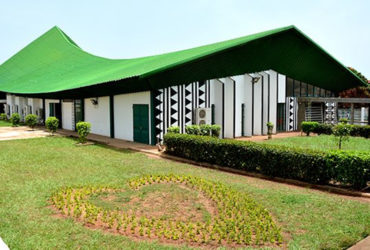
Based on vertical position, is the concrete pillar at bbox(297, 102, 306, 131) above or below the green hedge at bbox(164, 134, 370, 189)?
above

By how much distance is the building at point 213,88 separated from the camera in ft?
53.7

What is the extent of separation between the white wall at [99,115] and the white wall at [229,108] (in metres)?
7.53

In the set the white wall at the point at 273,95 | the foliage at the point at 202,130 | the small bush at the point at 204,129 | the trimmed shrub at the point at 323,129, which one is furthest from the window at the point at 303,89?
the small bush at the point at 204,129

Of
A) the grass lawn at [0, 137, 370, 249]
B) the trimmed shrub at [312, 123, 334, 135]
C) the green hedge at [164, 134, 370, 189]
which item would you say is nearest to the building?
the trimmed shrub at [312, 123, 334, 135]

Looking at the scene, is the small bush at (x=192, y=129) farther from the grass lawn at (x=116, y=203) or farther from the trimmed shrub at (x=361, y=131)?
the trimmed shrub at (x=361, y=131)

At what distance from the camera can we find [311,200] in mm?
→ 7637

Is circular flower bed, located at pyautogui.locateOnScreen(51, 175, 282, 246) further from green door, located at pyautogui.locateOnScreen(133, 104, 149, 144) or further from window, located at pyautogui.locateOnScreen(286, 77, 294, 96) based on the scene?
window, located at pyautogui.locateOnScreen(286, 77, 294, 96)

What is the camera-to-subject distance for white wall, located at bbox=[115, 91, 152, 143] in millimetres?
17236

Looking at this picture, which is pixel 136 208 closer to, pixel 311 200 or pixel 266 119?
pixel 311 200

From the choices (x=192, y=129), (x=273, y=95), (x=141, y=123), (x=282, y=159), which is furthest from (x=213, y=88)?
(x=282, y=159)

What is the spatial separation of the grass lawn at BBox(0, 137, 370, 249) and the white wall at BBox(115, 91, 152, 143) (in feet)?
14.8

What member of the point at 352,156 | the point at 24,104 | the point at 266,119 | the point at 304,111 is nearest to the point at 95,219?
the point at 352,156

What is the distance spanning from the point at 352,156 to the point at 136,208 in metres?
5.73

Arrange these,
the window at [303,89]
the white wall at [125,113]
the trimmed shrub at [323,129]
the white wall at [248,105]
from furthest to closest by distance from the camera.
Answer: the window at [303,89], the trimmed shrub at [323,129], the white wall at [248,105], the white wall at [125,113]
